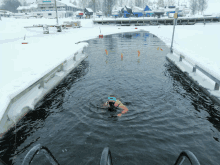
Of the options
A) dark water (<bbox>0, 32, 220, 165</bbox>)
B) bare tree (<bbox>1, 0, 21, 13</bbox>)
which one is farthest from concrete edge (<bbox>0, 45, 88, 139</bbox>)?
bare tree (<bbox>1, 0, 21, 13</bbox>)

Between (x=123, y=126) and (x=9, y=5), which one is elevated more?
(x=9, y=5)

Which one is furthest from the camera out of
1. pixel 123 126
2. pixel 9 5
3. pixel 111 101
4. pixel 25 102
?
pixel 9 5

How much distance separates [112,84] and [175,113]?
4.68 m

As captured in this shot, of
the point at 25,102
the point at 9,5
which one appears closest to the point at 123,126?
the point at 25,102

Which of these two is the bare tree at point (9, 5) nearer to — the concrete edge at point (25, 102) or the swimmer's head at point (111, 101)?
the concrete edge at point (25, 102)

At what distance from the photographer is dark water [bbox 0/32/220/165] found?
16.8 feet

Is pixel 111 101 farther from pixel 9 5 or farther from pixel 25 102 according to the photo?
pixel 9 5

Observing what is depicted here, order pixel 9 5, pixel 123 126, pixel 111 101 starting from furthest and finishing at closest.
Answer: pixel 9 5
pixel 111 101
pixel 123 126

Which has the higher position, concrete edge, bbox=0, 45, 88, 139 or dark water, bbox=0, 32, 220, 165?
concrete edge, bbox=0, 45, 88, 139

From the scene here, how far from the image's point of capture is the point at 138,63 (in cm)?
1598

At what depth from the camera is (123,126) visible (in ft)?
21.2

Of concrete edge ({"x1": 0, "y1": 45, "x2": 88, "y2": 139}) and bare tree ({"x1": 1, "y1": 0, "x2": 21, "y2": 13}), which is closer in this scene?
concrete edge ({"x1": 0, "y1": 45, "x2": 88, "y2": 139})

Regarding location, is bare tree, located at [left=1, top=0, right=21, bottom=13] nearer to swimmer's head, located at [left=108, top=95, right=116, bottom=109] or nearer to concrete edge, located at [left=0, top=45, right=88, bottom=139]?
concrete edge, located at [left=0, top=45, right=88, bottom=139]

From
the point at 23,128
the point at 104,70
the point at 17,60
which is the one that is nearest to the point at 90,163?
the point at 23,128
